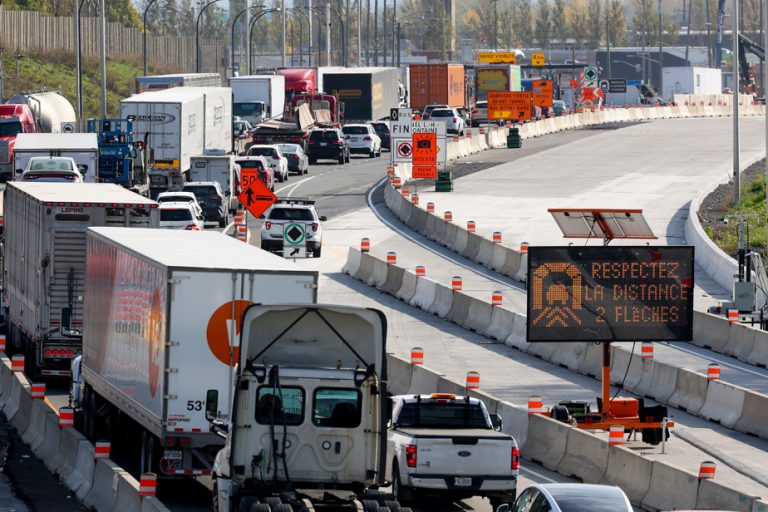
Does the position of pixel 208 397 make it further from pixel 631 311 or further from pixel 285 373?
pixel 631 311

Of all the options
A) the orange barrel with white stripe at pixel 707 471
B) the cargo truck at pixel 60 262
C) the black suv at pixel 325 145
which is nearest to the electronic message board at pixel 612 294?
the orange barrel with white stripe at pixel 707 471

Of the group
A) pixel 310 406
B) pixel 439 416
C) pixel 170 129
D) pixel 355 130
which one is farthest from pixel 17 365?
pixel 355 130

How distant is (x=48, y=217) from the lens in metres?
29.4

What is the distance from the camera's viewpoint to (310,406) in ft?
55.7

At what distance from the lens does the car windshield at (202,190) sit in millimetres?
55406

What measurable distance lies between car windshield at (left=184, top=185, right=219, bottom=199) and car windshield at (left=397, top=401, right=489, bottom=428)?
34.3 m

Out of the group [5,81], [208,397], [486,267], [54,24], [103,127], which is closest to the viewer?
[208,397]

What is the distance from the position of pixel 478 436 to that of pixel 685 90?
149 metres

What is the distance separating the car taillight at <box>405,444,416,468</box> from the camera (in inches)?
809

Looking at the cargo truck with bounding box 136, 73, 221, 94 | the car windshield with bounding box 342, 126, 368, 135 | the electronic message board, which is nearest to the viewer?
the electronic message board

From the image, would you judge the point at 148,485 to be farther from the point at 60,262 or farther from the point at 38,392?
the point at 60,262

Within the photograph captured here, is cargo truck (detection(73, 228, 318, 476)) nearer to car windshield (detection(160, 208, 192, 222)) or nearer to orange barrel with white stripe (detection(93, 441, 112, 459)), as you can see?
orange barrel with white stripe (detection(93, 441, 112, 459))

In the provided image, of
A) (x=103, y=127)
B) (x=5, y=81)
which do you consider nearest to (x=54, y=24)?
(x=5, y=81)

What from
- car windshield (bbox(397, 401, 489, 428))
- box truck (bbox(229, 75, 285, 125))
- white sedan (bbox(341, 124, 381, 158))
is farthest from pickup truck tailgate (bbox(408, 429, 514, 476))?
box truck (bbox(229, 75, 285, 125))
